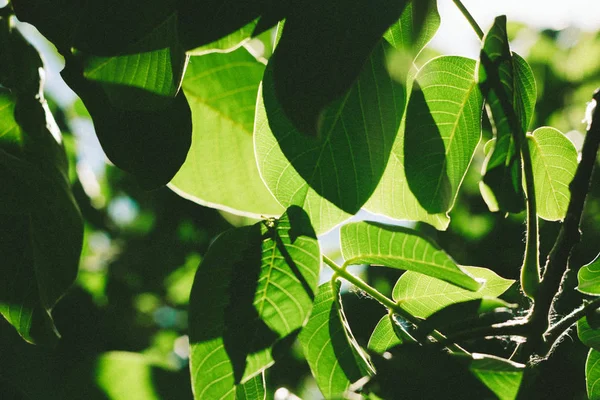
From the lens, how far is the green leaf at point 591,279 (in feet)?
2.97

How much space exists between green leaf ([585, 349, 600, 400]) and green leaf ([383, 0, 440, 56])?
2.15ft

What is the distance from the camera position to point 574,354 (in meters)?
2.11

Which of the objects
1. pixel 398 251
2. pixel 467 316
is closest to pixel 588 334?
pixel 467 316

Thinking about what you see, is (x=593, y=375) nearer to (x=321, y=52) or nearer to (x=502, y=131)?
(x=502, y=131)

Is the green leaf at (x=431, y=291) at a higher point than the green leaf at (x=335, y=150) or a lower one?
lower

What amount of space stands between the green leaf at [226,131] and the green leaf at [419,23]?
29 centimetres

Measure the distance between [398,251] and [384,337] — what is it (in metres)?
0.26

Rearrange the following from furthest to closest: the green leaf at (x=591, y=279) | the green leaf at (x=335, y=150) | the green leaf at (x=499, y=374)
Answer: the green leaf at (x=591, y=279) < the green leaf at (x=335, y=150) < the green leaf at (x=499, y=374)

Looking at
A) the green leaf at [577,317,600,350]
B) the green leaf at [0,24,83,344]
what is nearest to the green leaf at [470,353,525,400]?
the green leaf at [577,317,600,350]

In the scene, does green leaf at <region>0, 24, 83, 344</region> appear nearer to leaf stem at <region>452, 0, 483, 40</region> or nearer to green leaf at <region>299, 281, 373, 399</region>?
green leaf at <region>299, 281, 373, 399</region>

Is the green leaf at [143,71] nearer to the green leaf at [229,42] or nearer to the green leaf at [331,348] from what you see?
the green leaf at [229,42]

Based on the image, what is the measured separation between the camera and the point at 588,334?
898 mm

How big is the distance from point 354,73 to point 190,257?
2.17 m

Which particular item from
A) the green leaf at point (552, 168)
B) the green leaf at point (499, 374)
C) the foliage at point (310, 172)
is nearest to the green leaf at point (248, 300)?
the foliage at point (310, 172)
